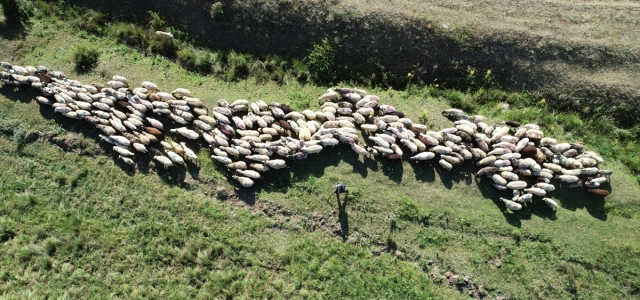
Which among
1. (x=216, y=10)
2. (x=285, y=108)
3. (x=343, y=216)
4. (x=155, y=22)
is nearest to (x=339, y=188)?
(x=343, y=216)

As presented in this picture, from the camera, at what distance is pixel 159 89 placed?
19.8m

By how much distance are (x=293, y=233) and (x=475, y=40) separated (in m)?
12.6

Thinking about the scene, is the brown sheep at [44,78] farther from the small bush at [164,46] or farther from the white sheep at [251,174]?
the white sheep at [251,174]

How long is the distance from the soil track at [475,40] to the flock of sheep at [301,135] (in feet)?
8.92

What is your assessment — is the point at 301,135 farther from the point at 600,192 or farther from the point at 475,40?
the point at 600,192

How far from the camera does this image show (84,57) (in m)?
20.2

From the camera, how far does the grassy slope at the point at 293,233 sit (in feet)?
55.8

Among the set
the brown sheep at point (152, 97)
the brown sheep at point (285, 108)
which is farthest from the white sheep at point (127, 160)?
the brown sheep at point (285, 108)

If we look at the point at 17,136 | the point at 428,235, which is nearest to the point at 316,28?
the point at 428,235

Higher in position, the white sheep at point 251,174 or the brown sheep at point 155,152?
the brown sheep at point 155,152

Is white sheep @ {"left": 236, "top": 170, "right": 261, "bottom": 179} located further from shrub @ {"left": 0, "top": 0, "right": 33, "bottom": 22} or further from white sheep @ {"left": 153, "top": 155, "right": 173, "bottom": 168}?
shrub @ {"left": 0, "top": 0, "right": 33, "bottom": 22}

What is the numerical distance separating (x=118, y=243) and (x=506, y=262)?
52.8 feet

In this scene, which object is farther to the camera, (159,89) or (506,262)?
(159,89)

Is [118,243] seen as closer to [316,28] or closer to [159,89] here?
[159,89]
